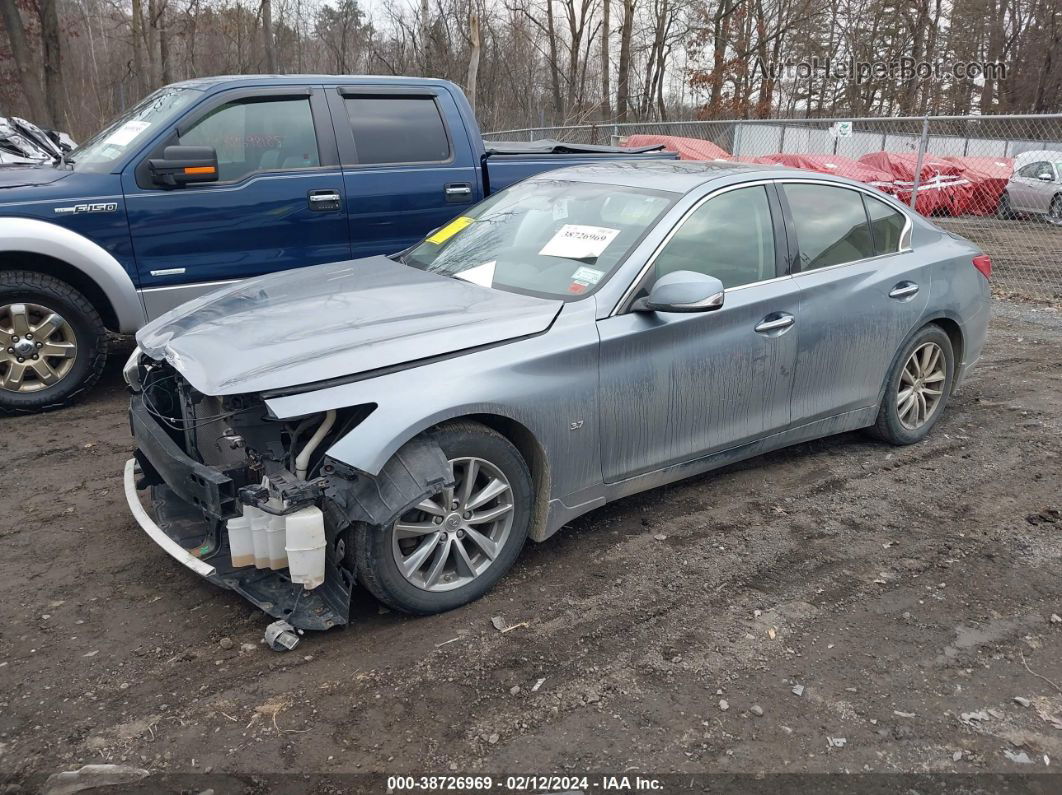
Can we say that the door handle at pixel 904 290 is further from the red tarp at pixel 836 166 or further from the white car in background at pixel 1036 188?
the red tarp at pixel 836 166

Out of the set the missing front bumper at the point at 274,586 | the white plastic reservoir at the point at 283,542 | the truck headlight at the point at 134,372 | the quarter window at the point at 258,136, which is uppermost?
the quarter window at the point at 258,136

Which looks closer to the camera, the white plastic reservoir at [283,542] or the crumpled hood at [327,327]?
the white plastic reservoir at [283,542]

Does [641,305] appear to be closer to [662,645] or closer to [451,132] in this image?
[662,645]

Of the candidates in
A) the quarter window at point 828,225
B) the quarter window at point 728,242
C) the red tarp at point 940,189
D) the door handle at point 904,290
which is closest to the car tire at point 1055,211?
the red tarp at point 940,189

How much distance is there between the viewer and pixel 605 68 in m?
35.7

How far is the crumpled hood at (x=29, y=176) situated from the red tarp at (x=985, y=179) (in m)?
18.6

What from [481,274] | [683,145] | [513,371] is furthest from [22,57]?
[513,371]

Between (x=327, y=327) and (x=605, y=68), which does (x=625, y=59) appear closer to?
(x=605, y=68)

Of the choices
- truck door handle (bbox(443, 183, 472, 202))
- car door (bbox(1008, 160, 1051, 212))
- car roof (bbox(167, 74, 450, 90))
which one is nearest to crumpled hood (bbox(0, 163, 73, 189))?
car roof (bbox(167, 74, 450, 90))

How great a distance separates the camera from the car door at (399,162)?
621 centimetres

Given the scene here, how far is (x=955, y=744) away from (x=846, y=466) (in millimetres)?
2391

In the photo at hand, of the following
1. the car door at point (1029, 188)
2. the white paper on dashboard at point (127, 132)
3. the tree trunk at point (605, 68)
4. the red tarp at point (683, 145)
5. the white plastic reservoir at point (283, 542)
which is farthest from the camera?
the tree trunk at point (605, 68)

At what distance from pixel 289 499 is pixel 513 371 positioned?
3.22ft

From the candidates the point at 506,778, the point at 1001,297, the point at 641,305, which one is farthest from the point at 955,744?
the point at 1001,297
